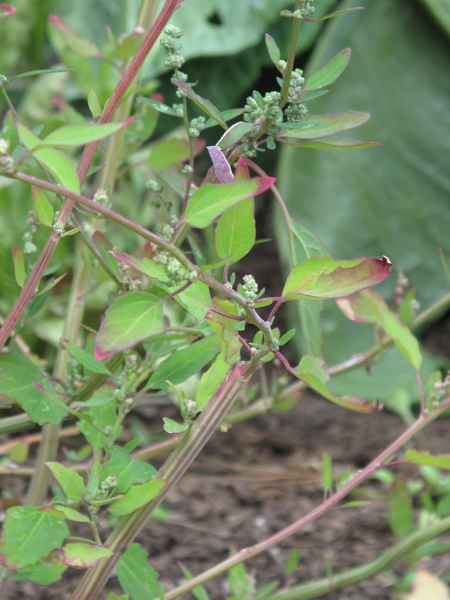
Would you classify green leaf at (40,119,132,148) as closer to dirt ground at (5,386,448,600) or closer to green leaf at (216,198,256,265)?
green leaf at (216,198,256,265)

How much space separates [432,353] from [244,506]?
590 mm

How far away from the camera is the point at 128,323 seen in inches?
9.2

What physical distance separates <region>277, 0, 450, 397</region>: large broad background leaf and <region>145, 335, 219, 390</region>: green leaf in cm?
76

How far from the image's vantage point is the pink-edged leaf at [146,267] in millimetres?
234

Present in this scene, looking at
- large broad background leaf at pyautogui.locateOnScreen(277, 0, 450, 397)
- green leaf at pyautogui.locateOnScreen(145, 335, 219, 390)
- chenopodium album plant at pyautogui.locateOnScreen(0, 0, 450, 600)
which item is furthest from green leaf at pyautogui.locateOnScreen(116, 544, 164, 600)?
large broad background leaf at pyautogui.locateOnScreen(277, 0, 450, 397)

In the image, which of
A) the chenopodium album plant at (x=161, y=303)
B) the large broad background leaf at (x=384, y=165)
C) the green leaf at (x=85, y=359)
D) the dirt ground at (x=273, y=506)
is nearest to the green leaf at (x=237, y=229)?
the chenopodium album plant at (x=161, y=303)

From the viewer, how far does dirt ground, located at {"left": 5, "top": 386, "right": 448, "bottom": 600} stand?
656mm

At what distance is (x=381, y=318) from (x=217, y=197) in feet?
0.69

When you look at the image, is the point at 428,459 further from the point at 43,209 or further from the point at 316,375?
the point at 43,209

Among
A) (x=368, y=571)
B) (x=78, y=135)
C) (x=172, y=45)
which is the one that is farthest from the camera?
(x=368, y=571)

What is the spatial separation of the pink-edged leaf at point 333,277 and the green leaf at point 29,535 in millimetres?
190

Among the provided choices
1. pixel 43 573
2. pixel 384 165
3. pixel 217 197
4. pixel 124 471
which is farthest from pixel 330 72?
pixel 384 165

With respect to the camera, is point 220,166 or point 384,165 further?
point 384,165

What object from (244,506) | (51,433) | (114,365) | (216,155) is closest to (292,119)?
(216,155)
